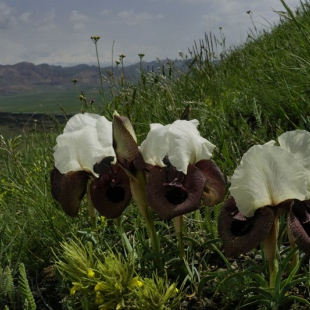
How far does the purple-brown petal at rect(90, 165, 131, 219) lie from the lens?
1779 millimetres

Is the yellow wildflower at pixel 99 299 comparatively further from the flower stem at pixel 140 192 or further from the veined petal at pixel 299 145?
the veined petal at pixel 299 145

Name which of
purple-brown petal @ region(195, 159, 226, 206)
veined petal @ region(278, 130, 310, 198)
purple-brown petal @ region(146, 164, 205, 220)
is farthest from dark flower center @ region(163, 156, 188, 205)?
veined petal @ region(278, 130, 310, 198)

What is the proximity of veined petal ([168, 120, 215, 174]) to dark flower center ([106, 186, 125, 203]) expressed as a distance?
290mm

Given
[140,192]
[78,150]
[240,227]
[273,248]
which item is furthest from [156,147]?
[273,248]

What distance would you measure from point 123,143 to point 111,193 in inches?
8.7

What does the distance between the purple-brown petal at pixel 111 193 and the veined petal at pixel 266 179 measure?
0.53 m

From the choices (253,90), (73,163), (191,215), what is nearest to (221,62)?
(253,90)

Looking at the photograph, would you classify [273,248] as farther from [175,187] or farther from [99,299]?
[99,299]

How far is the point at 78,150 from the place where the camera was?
1.82 meters

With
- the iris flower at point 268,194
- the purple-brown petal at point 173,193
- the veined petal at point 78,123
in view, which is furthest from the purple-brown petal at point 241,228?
the veined petal at point 78,123

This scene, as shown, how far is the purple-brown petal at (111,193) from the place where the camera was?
178 centimetres

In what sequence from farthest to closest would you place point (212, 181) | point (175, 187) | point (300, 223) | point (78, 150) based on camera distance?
point (78, 150) → point (212, 181) → point (175, 187) → point (300, 223)

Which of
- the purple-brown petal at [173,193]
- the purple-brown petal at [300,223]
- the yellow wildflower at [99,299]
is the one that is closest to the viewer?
the purple-brown petal at [300,223]

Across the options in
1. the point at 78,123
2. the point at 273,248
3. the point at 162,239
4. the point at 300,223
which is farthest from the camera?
the point at 162,239
